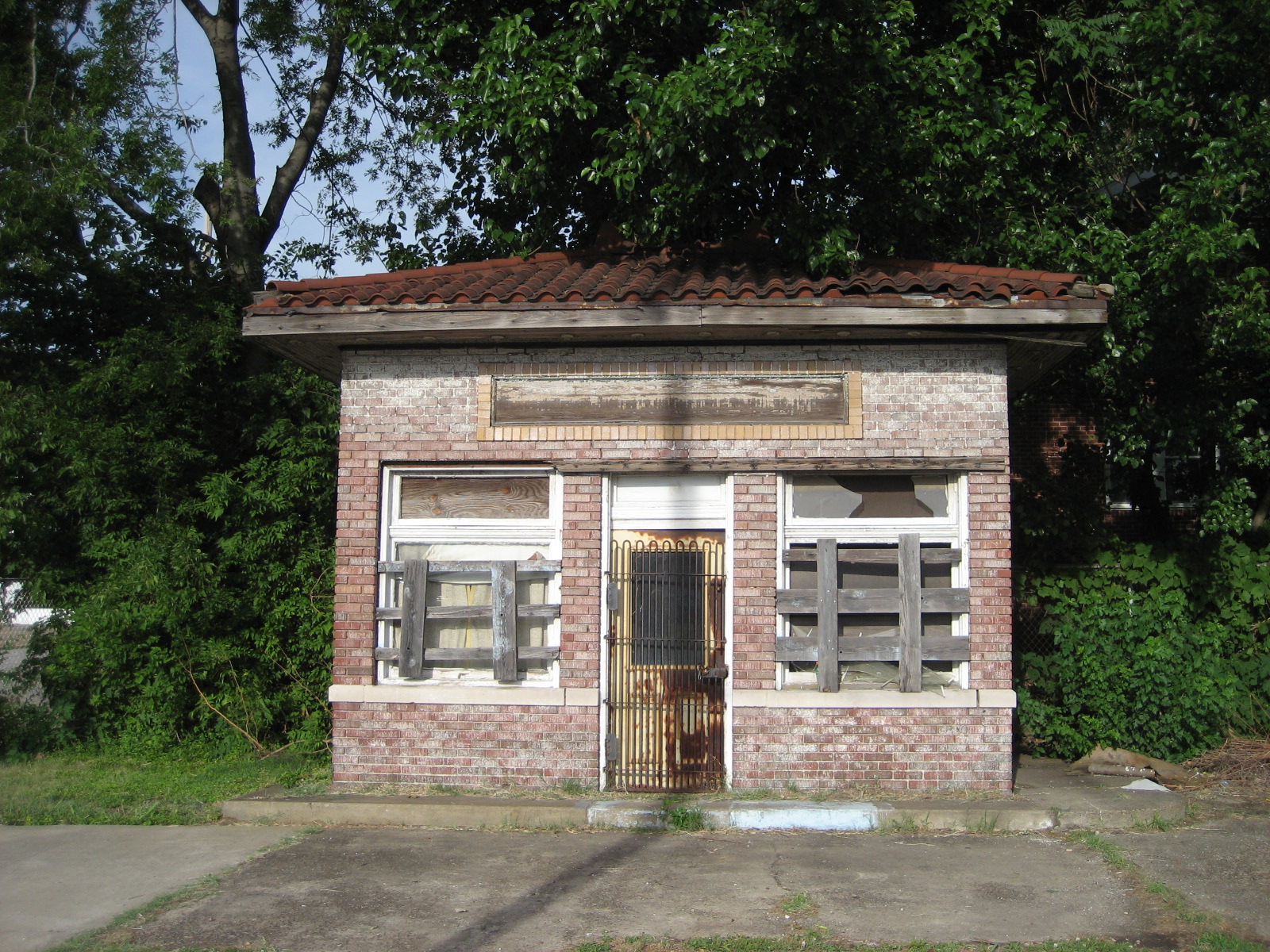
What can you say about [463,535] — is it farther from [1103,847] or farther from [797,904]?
[1103,847]

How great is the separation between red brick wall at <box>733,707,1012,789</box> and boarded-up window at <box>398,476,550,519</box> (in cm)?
236

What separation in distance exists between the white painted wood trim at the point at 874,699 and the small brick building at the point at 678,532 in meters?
0.02

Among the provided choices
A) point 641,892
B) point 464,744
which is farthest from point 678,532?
point 641,892

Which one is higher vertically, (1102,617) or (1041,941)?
(1102,617)

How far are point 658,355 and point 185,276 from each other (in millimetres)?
6923

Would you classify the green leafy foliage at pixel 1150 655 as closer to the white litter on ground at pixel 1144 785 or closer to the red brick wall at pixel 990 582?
the white litter on ground at pixel 1144 785

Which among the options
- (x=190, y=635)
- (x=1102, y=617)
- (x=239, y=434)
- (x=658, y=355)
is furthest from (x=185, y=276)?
(x=1102, y=617)

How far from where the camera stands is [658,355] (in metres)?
8.43

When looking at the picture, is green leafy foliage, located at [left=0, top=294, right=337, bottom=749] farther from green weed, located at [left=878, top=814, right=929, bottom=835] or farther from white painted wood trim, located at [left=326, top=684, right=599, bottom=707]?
green weed, located at [left=878, top=814, right=929, bottom=835]

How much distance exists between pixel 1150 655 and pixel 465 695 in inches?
229

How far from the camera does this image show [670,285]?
852 centimetres

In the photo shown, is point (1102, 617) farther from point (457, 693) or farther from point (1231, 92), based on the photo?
point (457, 693)

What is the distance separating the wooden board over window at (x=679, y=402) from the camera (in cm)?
831

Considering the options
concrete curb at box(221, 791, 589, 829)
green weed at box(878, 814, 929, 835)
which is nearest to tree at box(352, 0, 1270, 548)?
green weed at box(878, 814, 929, 835)
